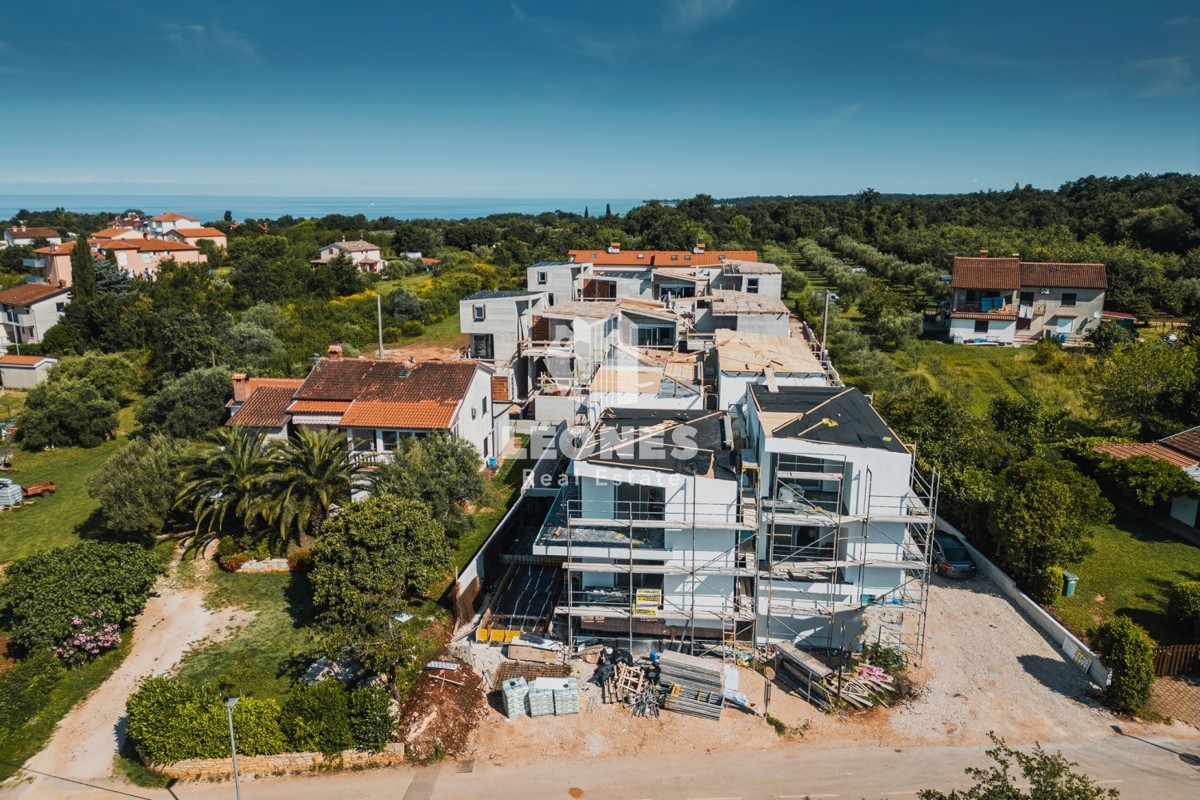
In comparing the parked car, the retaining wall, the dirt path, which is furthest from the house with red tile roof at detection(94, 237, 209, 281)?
the retaining wall

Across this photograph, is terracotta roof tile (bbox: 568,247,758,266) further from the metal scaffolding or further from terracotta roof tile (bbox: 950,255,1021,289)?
the metal scaffolding

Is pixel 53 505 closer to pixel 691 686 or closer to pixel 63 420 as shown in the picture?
pixel 63 420

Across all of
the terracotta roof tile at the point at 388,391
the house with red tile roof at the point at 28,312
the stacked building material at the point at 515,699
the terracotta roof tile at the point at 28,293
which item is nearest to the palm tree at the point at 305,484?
the terracotta roof tile at the point at 388,391

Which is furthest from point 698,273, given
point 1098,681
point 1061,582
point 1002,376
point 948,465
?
point 1098,681

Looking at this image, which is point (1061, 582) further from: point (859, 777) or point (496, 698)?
point (496, 698)

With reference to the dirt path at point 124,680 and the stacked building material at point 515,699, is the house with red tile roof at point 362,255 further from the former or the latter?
the stacked building material at point 515,699
